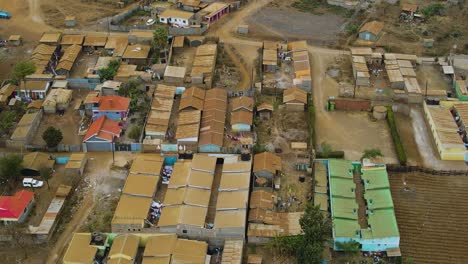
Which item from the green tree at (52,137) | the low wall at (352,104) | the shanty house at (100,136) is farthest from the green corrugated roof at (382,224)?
the green tree at (52,137)

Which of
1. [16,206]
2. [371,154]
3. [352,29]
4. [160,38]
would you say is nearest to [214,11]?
[160,38]

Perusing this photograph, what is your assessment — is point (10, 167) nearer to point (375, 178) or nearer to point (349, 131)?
point (375, 178)

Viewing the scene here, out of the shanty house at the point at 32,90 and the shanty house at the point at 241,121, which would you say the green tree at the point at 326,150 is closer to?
the shanty house at the point at 241,121

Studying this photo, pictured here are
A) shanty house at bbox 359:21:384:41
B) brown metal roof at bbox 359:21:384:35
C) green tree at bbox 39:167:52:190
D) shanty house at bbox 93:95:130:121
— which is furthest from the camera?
brown metal roof at bbox 359:21:384:35

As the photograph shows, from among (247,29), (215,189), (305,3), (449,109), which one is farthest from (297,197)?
(305,3)

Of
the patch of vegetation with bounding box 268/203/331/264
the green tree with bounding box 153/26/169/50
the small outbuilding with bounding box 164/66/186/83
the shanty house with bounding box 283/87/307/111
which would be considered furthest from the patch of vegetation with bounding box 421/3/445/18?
the patch of vegetation with bounding box 268/203/331/264

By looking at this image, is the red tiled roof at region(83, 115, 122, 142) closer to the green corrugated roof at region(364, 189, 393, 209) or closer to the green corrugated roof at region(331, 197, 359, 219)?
the green corrugated roof at region(331, 197, 359, 219)
